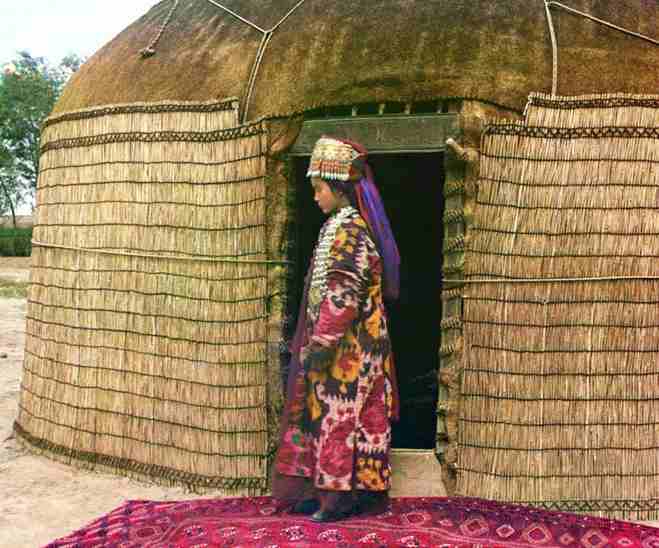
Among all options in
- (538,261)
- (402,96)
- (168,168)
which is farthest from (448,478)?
(168,168)

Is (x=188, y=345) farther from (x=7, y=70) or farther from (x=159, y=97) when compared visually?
(x=7, y=70)

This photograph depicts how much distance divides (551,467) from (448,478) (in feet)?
1.88

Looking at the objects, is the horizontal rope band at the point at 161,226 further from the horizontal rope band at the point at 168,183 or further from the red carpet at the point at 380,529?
the red carpet at the point at 380,529

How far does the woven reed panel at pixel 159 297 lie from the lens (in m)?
4.64

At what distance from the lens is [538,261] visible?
4215mm

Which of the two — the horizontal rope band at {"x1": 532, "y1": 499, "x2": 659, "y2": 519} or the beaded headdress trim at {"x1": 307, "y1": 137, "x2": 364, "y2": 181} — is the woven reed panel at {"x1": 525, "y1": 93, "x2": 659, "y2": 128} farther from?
the horizontal rope band at {"x1": 532, "y1": 499, "x2": 659, "y2": 519}

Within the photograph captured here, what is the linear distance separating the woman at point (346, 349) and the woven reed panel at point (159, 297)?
0.81 m

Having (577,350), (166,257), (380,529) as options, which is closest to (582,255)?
(577,350)

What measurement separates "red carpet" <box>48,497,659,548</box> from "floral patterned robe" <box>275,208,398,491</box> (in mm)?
231

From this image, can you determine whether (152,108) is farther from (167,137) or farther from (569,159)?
(569,159)

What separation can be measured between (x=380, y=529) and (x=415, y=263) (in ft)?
13.7

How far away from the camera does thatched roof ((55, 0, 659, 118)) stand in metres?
4.27

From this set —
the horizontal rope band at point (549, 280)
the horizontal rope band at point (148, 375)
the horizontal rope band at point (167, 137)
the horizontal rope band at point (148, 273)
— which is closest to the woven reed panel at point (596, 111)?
the horizontal rope band at point (549, 280)

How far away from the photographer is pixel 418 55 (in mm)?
4340
